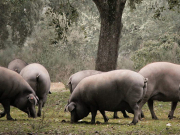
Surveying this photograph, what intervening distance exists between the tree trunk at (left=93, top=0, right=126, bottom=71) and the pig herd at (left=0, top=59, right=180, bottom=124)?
4426 mm

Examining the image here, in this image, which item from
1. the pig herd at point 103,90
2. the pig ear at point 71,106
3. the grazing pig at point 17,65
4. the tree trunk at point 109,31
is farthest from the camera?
the grazing pig at point 17,65

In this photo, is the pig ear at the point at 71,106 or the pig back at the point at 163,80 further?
the pig back at the point at 163,80

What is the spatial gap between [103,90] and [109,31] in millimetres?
6221

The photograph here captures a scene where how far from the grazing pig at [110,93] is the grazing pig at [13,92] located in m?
1.18

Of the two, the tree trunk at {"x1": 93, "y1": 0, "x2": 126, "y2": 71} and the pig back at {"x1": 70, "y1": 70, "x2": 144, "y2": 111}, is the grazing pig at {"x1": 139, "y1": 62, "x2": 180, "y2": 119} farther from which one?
the tree trunk at {"x1": 93, "y1": 0, "x2": 126, "y2": 71}

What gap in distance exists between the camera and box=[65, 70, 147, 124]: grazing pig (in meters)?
8.68

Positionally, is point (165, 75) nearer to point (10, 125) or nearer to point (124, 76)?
point (124, 76)

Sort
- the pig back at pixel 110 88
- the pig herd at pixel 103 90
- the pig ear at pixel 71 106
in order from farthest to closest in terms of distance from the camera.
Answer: the pig ear at pixel 71 106 → the pig herd at pixel 103 90 → the pig back at pixel 110 88

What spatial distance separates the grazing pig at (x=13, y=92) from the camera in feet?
31.1

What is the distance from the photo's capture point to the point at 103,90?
29.7ft

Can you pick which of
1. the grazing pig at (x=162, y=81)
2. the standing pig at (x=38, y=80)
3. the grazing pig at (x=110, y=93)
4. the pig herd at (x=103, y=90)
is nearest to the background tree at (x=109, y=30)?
the standing pig at (x=38, y=80)

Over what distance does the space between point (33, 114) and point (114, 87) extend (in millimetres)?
2560

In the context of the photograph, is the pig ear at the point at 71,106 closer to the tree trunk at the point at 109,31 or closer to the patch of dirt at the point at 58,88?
the tree trunk at the point at 109,31

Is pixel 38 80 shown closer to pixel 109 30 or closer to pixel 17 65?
pixel 109 30
